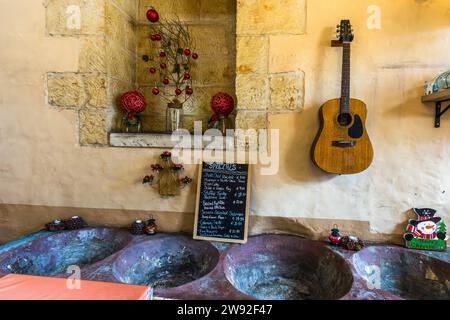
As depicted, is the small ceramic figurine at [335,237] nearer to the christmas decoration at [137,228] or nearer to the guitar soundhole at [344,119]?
the guitar soundhole at [344,119]

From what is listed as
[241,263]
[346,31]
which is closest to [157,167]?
[241,263]

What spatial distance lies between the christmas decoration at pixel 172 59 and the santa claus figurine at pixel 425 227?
1.64 m

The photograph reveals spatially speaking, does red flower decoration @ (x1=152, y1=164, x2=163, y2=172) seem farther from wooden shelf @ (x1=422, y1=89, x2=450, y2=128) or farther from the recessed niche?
wooden shelf @ (x1=422, y1=89, x2=450, y2=128)

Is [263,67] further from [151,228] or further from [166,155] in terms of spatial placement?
[151,228]

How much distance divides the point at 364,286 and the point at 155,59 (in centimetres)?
200

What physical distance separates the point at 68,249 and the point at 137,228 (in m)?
0.47

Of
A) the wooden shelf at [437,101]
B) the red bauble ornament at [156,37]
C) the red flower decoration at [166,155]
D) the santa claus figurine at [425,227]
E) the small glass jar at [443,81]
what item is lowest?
the santa claus figurine at [425,227]

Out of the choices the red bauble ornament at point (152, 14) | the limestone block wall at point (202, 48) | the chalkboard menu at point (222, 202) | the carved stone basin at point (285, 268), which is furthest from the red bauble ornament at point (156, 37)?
the carved stone basin at point (285, 268)

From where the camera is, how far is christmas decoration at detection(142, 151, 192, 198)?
176cm

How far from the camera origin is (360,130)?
1.54m

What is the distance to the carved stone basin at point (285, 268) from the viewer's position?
1.51 meters

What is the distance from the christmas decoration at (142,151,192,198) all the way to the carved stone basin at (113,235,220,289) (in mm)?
294

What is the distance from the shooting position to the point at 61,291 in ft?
3.37
